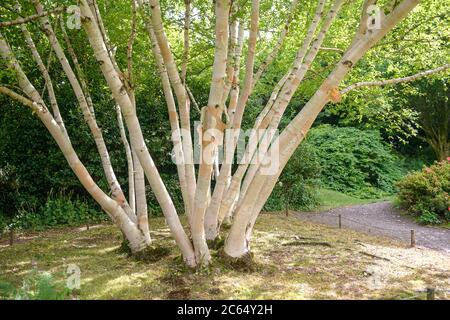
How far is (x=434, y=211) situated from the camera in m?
10.4

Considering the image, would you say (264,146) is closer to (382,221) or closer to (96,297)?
(96,297)

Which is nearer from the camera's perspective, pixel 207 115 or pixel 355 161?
pixel 207 115

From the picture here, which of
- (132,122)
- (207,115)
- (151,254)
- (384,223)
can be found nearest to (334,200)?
(384,223)

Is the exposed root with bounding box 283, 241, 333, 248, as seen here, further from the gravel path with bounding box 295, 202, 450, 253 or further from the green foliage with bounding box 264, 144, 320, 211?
the green foliage with bounding box 264, 144, 320, 211

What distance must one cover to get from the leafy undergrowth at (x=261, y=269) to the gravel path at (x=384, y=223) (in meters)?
1.15

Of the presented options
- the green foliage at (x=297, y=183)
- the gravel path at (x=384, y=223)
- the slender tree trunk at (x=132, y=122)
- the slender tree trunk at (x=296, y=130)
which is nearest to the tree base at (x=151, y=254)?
the slender tree trunk at (x=132, y=122)

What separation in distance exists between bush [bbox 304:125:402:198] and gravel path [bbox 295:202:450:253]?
8.75 feet

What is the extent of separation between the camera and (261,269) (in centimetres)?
505

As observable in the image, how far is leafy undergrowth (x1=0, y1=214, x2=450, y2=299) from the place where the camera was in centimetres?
430

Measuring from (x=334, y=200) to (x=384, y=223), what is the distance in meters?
3.55

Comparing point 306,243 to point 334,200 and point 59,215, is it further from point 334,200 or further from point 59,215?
point 334,200

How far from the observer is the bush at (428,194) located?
33.5 feet

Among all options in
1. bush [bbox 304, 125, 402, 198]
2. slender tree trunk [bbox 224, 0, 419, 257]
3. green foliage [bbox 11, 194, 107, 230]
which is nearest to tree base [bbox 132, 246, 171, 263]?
slender tree trunk [bbox 224, 0, 419, 257]
